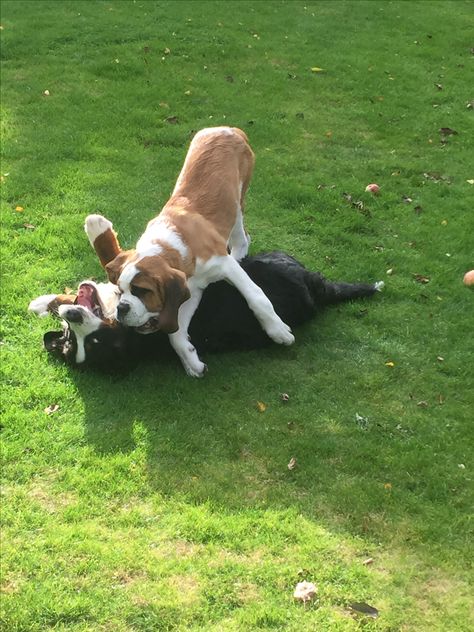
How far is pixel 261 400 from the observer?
5.14 meters

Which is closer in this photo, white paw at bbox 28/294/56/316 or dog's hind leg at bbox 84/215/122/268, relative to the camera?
dog's hind leg at bbox 84/215/122/268

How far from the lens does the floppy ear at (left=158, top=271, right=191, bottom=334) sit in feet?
15.4

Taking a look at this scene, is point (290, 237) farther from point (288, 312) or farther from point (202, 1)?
point (202, 1)

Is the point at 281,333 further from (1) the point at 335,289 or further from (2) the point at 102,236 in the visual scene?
(2) the point at 102,236

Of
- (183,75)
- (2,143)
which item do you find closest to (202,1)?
(183,75)

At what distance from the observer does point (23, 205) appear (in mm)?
7578

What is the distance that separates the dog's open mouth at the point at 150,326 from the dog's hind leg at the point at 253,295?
2.47ft

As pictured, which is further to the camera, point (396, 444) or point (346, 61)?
point (346, 61)

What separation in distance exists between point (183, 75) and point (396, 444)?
7.75m

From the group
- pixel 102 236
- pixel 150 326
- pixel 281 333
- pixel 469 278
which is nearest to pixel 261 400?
pixel 281 333

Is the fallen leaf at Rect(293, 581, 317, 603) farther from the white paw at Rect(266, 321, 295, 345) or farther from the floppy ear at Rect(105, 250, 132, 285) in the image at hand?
the floppy ear at Rect(105, 250, 132, 285)

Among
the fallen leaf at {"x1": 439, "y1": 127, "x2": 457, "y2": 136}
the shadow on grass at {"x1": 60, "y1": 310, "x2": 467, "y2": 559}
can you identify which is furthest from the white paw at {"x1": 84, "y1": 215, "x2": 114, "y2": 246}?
the fallen leaf at {"x1": 439, "y1": 127, "x2": 457, "y2": 136}

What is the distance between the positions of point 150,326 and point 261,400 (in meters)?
0.98

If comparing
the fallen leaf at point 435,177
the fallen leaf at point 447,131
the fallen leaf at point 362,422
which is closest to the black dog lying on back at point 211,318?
the fallen leaf at point 362,422
